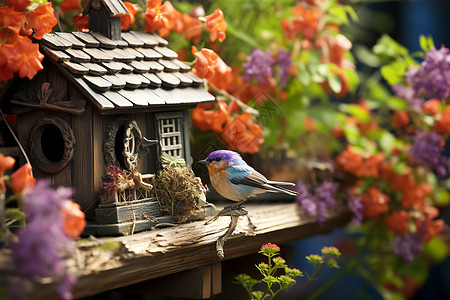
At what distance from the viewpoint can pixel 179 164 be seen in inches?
60.0

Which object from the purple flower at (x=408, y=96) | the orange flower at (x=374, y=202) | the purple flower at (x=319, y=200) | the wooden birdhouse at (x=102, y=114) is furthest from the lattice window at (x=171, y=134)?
the purple flower at (x=408, y=96)

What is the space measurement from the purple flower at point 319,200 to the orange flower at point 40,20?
0.99 m

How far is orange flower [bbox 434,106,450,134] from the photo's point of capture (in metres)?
2.09

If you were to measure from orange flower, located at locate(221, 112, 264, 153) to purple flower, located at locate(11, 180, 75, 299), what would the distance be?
761 millimetres

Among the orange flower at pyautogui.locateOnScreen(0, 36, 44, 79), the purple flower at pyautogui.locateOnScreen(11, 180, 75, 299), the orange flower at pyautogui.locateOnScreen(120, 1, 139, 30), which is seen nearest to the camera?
the purple flower at pyautogui.locateOnScreen(11, 180, 75, 299)

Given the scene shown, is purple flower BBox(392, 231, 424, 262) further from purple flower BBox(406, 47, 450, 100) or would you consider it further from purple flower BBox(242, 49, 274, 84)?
purple flower BBox(242, 49, 274, 84)

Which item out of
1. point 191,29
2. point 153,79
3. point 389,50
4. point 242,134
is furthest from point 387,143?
point 153,79

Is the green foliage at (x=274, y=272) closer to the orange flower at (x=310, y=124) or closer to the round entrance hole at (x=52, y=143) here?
the round entrance hole at (x=52, y=143)

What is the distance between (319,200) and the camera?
6.77 feet

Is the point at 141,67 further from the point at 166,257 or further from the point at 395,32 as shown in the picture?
the point at 395,32

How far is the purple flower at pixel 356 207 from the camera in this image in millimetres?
2119

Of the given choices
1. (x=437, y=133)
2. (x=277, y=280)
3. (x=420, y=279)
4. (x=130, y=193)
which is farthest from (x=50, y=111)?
(x=420, y=279)

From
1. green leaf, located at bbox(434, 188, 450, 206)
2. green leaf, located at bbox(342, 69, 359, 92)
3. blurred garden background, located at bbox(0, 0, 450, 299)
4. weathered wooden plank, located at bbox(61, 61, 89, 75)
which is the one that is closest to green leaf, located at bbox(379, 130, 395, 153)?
blurred garden background, located at bbox(0, 0, 450, 299)

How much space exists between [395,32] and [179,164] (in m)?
2.31
